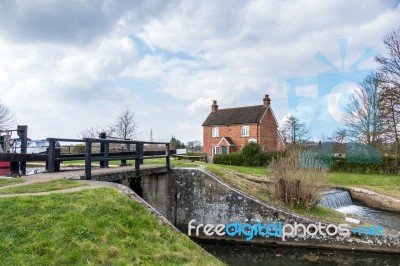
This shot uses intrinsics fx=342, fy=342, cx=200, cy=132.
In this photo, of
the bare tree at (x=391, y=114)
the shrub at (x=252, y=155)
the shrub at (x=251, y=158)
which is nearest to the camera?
the bare tree at (x=391, y=114)

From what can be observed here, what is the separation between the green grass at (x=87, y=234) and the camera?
476cm

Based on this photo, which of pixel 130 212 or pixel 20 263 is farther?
pixel 130 212

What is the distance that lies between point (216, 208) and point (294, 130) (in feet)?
111

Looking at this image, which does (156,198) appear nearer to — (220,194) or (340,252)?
(220,194)

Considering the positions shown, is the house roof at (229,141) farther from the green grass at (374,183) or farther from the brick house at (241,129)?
the green grass at (374,183)

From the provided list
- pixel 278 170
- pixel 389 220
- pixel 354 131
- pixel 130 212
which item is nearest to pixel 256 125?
pixel 354 131

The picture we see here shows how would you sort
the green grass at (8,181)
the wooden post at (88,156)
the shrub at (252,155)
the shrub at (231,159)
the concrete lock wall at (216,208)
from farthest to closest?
the shrub at (231,159)
the shrub at (252,155)
the concrete lock wall at (216,208)
the wooden post at (88,156)
the green grass at (8,181)

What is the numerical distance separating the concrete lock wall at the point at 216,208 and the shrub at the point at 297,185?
1355 mm

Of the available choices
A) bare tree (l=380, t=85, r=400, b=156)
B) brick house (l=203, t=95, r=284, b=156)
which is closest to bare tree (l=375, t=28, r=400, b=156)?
bare tree (l=380, t=85, r=400, b=156)

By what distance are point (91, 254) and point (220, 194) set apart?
6908mm

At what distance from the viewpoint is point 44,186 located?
7281mm

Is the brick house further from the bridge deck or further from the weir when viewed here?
the bridge deck

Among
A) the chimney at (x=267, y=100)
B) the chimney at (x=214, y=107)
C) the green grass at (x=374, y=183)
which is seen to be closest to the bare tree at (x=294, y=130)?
the chimney at (x=267, y=100)

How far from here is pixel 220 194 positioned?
1148 cm
